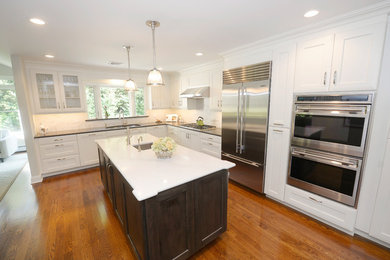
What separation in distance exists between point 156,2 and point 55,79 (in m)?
3.64

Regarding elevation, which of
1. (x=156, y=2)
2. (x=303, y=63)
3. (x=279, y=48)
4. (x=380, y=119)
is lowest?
(x=380, y=119)

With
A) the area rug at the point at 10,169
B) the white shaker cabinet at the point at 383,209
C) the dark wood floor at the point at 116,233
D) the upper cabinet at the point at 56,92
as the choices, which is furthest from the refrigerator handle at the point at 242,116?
the area rug at the point at 10,169

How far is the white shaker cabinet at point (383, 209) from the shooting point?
1746 millimetres

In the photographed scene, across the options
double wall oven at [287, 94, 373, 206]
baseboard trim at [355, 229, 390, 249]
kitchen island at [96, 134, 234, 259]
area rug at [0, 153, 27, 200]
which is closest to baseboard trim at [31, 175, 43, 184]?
area rug at [0, 153, 27, 200]

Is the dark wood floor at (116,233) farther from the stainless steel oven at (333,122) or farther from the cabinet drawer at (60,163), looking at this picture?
the stainless steel oven at (333,122)

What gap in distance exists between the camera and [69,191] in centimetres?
312

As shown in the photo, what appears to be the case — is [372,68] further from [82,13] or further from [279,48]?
[82,13]

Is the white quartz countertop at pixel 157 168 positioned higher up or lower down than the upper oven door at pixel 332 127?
lower down

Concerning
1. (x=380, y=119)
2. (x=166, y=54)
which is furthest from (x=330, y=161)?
(x=166, y=54)

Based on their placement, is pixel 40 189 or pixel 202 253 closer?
pixel 202 253

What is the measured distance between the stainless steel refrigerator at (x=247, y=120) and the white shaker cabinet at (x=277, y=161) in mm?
89

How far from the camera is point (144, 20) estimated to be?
190cm

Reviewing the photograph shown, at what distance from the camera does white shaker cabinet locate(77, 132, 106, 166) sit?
3.97 meters

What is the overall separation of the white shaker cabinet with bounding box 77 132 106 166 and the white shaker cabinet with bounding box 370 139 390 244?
16.0 feet
